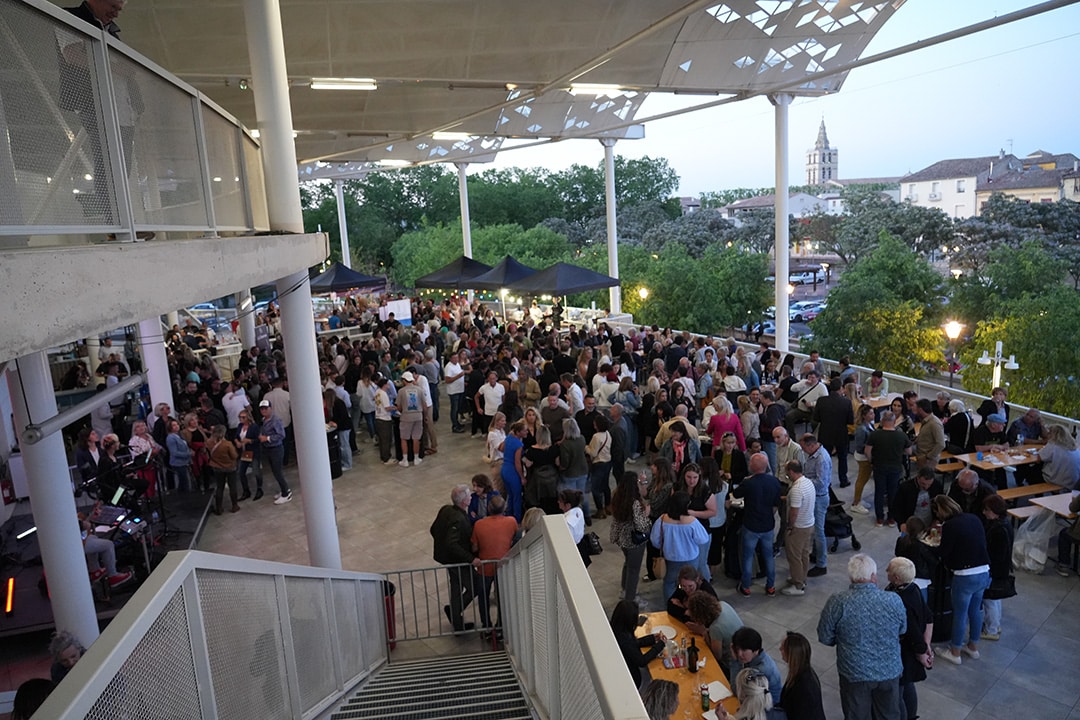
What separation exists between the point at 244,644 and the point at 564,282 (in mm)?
13822

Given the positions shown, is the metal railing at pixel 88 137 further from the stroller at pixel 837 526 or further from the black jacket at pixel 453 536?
the stroller at pixel 837 526

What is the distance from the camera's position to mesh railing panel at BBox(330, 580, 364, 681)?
16.2ft

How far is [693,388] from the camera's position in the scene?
1102cm

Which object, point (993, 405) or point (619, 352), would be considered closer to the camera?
point (993, 405)

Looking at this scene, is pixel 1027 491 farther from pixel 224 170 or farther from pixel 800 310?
pixel 800 310

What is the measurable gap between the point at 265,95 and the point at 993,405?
9814mm

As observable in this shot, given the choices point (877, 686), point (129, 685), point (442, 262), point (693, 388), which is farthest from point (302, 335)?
point (442, 262)

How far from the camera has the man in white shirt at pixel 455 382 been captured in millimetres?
12977

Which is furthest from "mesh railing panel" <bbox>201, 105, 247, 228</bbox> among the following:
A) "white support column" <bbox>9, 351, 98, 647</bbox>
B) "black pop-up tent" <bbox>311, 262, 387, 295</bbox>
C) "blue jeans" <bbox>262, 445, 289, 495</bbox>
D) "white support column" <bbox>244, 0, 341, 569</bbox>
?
"black pop-up tent" <bbox>311, 262, 387, 295</bbox>

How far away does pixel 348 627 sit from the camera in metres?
5.29

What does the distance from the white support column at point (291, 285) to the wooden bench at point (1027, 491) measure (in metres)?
7.87

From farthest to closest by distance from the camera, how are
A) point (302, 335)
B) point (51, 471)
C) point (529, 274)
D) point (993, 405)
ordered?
point (529, 274)
point (993, 405)
point (302, 335)
point (51, 471)

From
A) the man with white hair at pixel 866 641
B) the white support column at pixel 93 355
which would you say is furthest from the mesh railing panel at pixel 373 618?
the white support column at pixel 93 355

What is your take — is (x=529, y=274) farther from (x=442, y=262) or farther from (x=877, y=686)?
(x=442, y=262)
